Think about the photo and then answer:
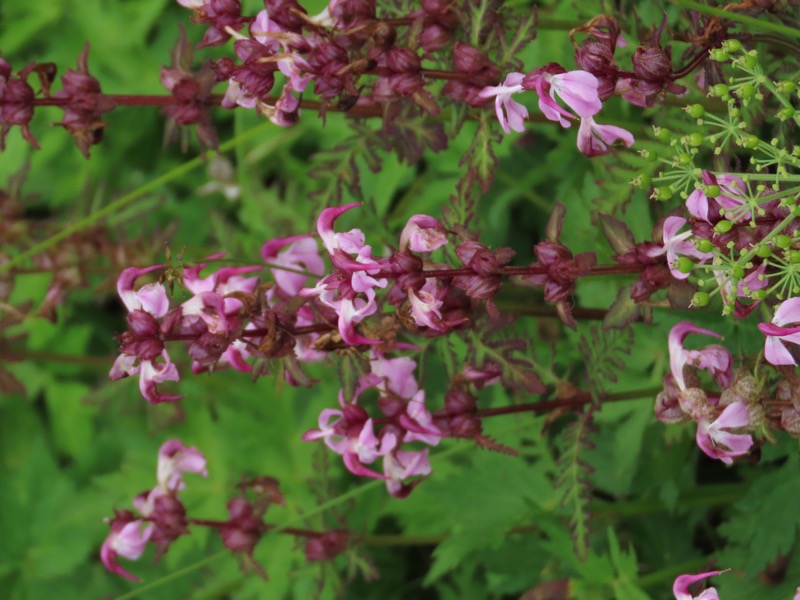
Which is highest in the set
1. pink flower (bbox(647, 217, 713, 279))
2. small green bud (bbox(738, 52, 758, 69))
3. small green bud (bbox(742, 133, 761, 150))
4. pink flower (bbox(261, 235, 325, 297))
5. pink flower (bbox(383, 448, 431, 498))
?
small green bud (bbox(738, 52, 758, 69))

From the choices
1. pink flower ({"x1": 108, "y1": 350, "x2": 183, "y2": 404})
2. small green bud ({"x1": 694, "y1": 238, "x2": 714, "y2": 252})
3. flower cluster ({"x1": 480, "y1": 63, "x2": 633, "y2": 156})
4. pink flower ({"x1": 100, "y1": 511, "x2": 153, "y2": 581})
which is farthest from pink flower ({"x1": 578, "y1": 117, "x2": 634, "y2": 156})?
pink flower ({"x1": 100, "y1": 511, "x2": 153, "y2": 581})

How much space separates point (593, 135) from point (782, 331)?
427mm

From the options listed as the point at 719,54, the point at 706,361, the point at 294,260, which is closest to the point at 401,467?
the point at 294,260

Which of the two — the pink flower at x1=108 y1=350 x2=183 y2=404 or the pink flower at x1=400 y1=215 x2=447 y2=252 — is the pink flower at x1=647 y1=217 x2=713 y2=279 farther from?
the pink flower at x1=108 y1=350 x2=183 y2=404

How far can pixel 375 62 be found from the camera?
1.56m

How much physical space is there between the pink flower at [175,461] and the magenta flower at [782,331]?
3.52 ft

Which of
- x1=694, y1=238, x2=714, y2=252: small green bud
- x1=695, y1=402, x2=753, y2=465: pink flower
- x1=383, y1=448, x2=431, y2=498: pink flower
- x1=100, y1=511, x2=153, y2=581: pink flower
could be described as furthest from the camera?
x1=100, y1=511, x2=153, y2=581: pink flower

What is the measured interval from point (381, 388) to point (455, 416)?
14 cm

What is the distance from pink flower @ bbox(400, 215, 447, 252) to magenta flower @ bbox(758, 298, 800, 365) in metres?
0.45

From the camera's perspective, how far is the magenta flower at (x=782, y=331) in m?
1.27

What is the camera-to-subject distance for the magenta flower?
1.27 m

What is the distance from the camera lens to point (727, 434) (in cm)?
140

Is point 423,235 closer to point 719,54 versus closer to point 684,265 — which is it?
point 684,265

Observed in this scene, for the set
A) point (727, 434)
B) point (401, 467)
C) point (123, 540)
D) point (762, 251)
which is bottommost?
point (123, 540)
